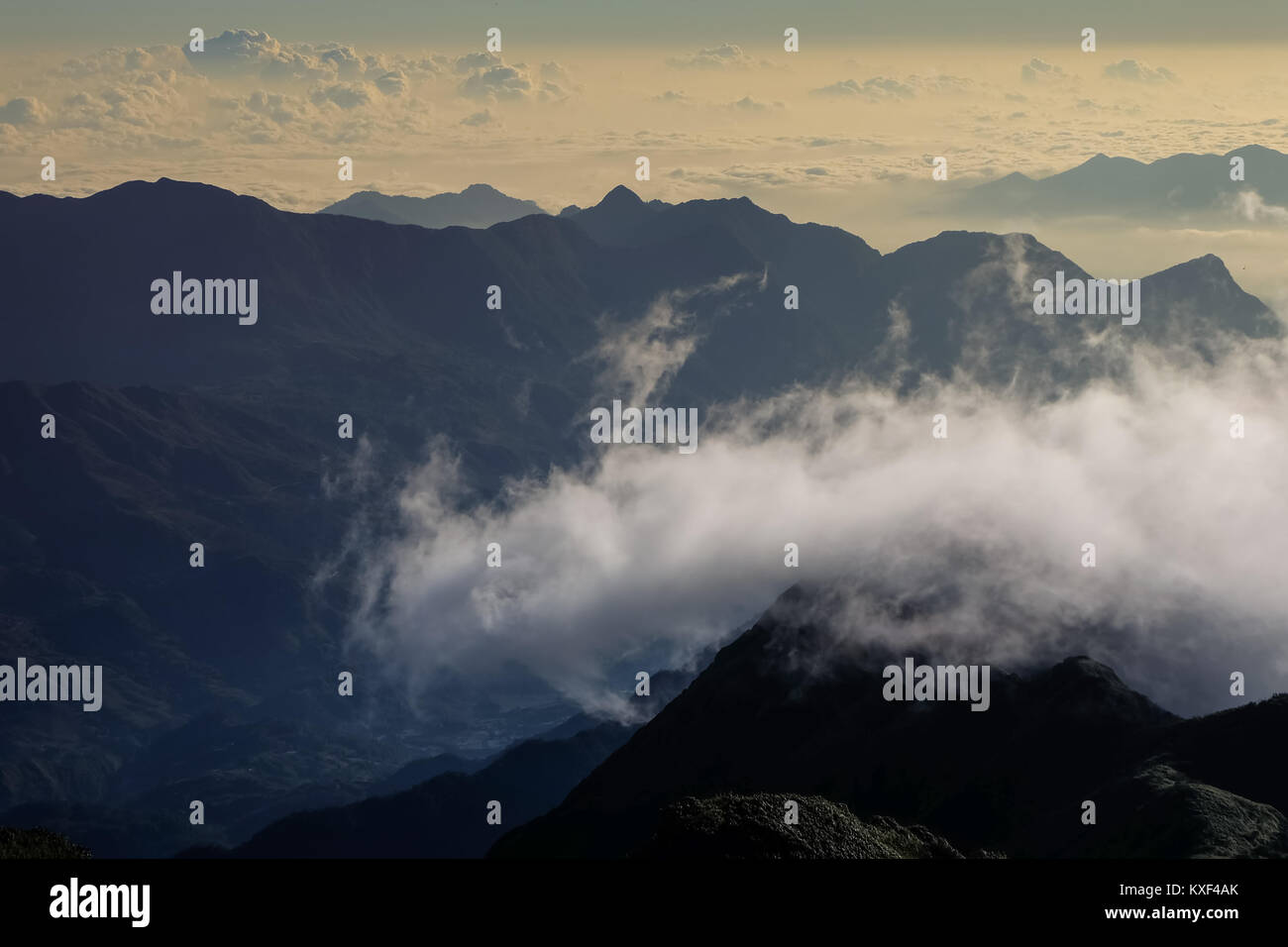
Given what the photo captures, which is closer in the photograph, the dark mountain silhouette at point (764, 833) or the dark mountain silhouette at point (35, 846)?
the dark mountain silhouette at point (35, 846)

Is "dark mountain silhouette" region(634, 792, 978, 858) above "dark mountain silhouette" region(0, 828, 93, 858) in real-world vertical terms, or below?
below

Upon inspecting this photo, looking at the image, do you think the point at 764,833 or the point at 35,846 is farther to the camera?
the point at 764,833

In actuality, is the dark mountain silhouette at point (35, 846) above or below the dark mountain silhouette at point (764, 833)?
above

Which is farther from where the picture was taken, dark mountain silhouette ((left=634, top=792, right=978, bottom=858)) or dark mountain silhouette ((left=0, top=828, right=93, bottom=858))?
dark mountain silhouette ((left=634, top=792, right=978, bottom=858))

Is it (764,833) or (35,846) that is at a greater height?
(35,846)
